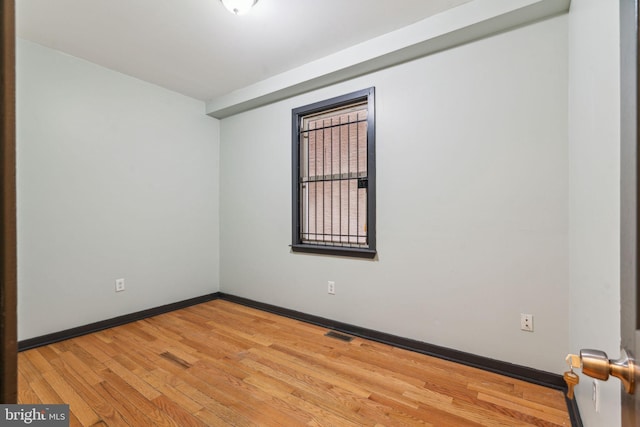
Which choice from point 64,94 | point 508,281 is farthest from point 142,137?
point 508,281

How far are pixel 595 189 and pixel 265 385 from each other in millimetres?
2010

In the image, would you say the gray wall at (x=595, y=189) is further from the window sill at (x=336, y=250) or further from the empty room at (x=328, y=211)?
the window sill at (x=336, y=250)

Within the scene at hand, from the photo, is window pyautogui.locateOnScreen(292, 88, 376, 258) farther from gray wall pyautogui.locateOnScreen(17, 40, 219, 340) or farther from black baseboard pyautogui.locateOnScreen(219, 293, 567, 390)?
gray wall pyautogui.locateOnScreen(17, 40, 219, 340)

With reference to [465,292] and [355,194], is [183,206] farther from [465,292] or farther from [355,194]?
[465,292]

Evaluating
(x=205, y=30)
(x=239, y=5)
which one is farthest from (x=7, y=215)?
(x=205, y=30)

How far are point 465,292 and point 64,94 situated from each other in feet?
12.2

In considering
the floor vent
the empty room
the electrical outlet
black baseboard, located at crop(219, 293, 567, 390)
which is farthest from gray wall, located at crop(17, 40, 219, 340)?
the electrical outlet

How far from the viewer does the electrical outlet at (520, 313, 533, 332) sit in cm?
188

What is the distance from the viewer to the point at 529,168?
1894 millimetres

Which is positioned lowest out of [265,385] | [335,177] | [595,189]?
[265,385]

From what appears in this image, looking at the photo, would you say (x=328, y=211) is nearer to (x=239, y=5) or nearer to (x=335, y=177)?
(x=335, y=177)

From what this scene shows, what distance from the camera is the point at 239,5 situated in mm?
1900

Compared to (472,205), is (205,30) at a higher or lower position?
higher

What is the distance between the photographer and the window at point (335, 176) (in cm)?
259
